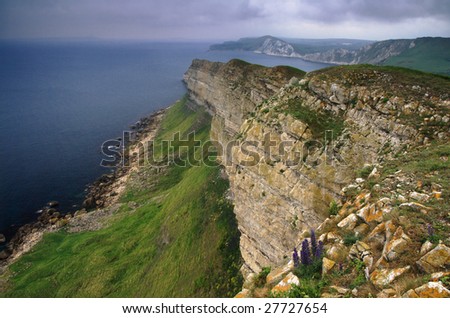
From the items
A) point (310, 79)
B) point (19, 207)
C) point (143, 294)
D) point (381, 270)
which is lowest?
point (19, 207)

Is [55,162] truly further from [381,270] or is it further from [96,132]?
[381,270]

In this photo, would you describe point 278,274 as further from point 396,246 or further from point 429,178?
point 429,178

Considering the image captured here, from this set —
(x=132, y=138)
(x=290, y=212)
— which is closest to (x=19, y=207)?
(x=132, y=138)

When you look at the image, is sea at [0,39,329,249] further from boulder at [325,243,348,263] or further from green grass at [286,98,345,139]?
boulder at [325,243,348,263]

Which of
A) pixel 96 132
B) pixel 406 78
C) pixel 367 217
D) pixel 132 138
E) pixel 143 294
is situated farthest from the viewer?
pixel 96 132
